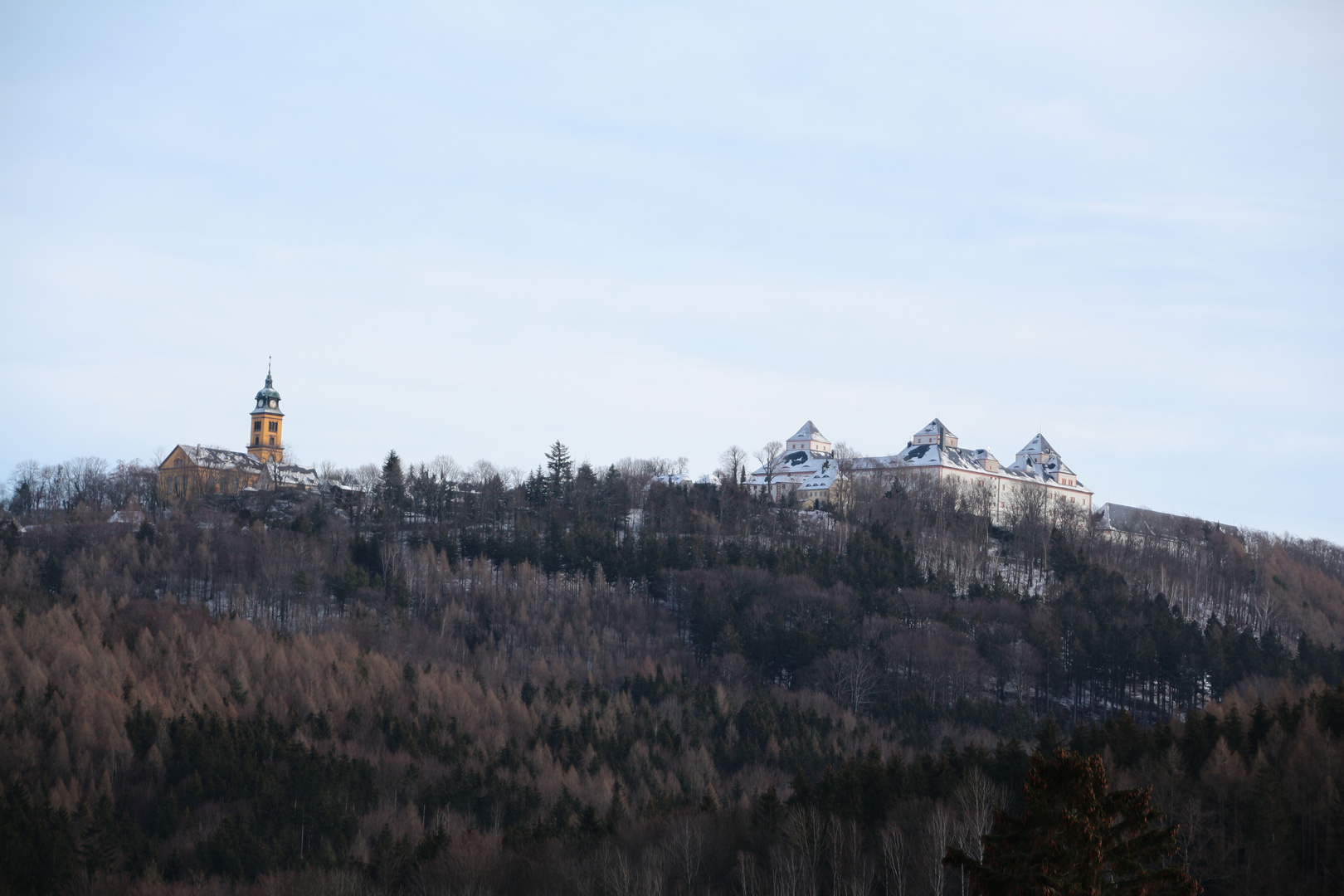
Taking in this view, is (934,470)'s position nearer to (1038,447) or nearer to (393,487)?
(1038,447)

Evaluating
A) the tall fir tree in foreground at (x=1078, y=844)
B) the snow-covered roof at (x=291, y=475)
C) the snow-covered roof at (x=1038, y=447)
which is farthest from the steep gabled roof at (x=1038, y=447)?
the tall fir tree in foreground at (x=1078, y=844)

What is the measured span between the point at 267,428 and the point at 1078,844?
6708 inches

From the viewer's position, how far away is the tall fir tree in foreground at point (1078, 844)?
17141 mm

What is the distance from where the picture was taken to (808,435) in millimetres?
174875

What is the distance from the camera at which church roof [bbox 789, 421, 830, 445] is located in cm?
17462

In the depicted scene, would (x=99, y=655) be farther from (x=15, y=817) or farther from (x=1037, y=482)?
(x=1037, y=482)

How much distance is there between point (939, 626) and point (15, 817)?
6422cm

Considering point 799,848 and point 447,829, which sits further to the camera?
point 447,829

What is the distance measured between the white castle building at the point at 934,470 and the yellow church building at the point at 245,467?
179 ft

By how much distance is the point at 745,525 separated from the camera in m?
124

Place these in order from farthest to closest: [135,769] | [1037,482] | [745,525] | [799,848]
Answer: [1037,482] < [745,525] < [135,769] < [799,848]

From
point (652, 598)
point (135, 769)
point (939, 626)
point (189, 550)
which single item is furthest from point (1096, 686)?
point (189, 550)

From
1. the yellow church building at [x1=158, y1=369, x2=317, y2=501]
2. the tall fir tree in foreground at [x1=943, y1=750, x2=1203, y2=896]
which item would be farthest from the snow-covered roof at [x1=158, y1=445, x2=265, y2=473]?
the tall fir tree in foreground at [x1=943, y1=750, x2=1203, y2=896]

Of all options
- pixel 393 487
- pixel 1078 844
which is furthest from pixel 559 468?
pixel 1078 844
